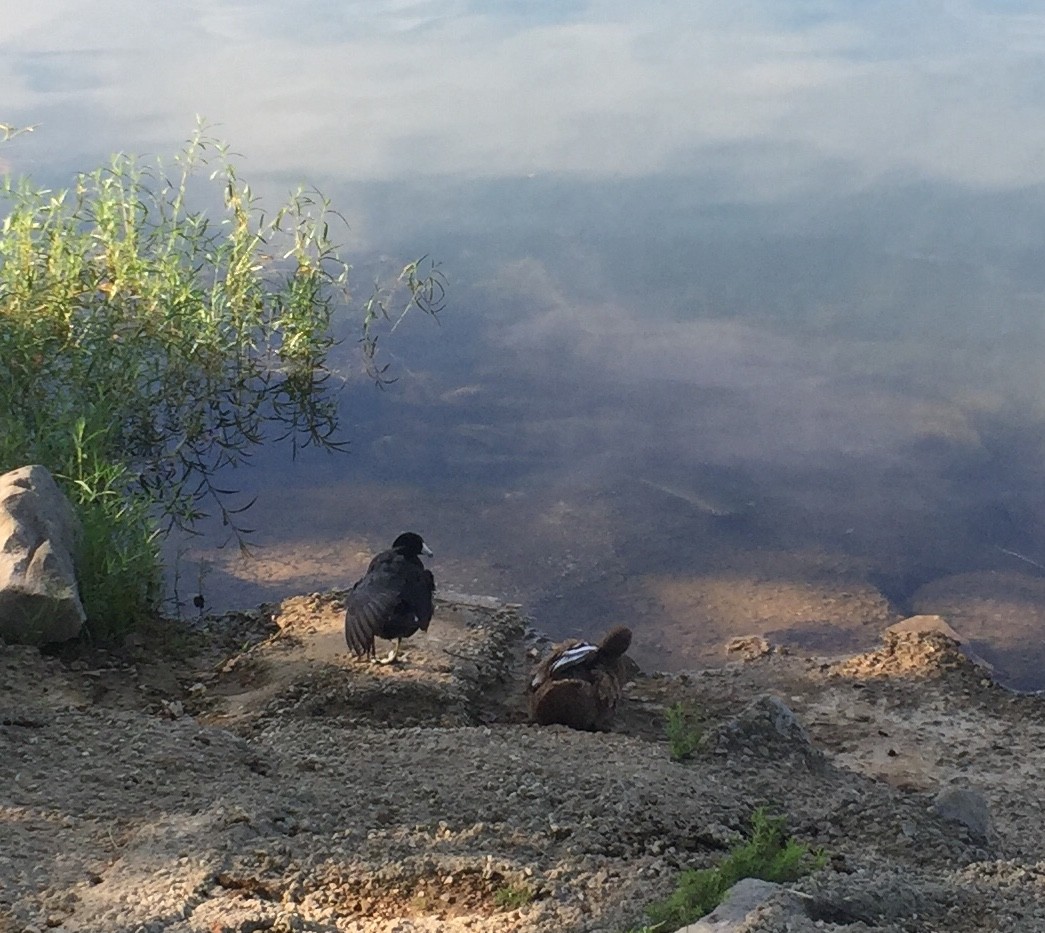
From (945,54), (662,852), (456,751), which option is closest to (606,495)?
(456,751)

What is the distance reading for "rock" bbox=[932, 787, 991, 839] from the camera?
179 inches

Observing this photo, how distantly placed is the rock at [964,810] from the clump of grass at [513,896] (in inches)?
72.7

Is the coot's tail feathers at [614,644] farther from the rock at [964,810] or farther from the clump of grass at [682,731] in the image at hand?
the rock at [964,810]

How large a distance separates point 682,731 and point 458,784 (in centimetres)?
138

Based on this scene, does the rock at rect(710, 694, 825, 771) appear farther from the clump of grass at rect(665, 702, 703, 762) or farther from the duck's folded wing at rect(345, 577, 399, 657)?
the duck's folded wing at rect(345, 577, 399, 657)

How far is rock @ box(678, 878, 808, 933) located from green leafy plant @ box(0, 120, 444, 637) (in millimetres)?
3846

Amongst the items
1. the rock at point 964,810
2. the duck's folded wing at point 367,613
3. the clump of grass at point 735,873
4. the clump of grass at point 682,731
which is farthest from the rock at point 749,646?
the clump of grass at point 735,873

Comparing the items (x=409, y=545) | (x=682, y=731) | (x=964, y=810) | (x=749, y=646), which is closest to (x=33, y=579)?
(x=409, y=545)

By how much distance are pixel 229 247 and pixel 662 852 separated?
6.01m

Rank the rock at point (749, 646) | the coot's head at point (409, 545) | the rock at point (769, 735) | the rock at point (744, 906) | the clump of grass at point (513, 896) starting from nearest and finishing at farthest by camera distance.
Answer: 1. the rock at point (744, 906)
2. the clump of grass at point (513, 896)
3. the rock at point (769, 735)
4. the coot's head at point (409, 545)
5. the rock at point (749, 646)

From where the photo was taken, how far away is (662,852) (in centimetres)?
382

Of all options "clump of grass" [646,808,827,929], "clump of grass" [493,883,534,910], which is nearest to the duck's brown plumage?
"clump of grass" [646,808,827,929]

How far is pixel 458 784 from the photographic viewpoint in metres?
4.22

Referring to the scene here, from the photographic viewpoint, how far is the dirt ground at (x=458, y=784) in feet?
11.0
